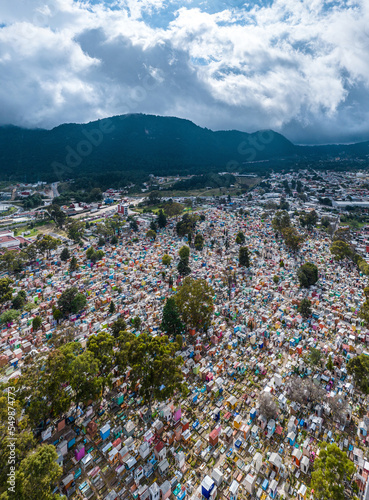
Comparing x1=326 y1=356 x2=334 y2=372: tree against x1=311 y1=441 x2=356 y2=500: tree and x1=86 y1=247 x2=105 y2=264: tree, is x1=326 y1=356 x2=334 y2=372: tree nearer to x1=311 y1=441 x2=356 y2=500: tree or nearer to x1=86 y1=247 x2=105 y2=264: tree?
x1=311 y1=441 x2=356 y2=500: tree

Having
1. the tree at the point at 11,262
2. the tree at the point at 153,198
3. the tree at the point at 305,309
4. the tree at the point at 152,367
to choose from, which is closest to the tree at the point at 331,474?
the tree at the point at 152,367

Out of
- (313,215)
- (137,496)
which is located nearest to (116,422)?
(137,496)

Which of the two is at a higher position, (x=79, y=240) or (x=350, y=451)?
(x=79, y=240)

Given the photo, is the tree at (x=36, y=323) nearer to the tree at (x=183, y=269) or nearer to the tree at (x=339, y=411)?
the tree at (x=183, y=269)

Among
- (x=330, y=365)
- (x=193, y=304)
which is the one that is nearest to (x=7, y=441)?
(x=193, y=304)

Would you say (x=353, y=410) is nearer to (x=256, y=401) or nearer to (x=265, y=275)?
(x=256, y=401)

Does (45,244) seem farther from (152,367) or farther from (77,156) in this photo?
(77,156)
